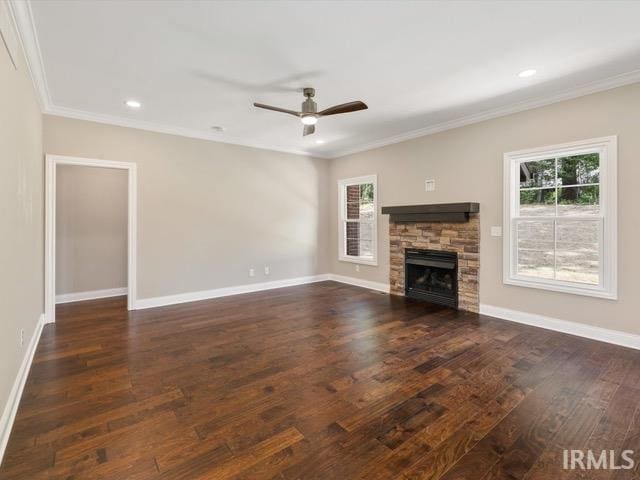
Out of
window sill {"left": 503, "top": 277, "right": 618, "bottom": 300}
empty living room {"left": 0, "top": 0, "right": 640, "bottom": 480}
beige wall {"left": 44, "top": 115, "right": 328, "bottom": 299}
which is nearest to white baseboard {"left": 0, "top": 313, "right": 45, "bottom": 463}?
empty living room {"left": 0, "top": 0, "right": 640, "bottom": 480}

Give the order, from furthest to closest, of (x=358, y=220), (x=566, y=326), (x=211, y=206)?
(x=358, y=220) → (x=211, y=206) → (x=566, y=326)

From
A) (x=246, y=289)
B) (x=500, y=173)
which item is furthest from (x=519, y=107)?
(x=246, y=289)

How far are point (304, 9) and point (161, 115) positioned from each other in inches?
121

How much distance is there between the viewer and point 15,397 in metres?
2.29

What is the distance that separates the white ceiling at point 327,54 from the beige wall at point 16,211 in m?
0.50

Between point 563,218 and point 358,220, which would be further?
point 358,220

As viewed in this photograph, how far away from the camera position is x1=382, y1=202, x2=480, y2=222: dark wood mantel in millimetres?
4590

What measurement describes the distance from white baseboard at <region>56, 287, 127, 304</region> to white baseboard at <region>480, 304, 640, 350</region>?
241 inches

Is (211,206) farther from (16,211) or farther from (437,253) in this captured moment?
(437,253)

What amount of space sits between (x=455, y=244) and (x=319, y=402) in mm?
3438

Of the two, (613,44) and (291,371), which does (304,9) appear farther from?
(291,371)

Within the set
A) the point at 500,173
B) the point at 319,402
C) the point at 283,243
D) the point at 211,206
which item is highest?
the point at 500,173

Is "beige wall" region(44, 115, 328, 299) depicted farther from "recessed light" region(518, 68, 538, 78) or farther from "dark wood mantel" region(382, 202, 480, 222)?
"recessed light" region(518, 68, 538, 78)

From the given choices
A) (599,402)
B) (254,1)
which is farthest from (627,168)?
(254,1)
